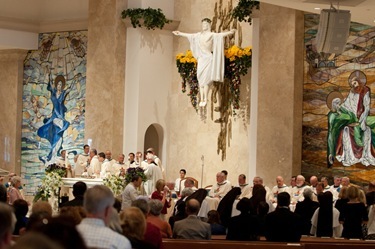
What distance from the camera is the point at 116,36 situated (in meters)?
24.0

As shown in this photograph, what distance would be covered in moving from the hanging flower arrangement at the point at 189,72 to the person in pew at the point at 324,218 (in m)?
10.4

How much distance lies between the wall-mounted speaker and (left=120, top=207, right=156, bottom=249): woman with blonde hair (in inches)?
351

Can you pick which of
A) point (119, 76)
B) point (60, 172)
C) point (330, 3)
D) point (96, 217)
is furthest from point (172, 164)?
point (96, 217)

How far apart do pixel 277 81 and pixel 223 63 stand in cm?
296

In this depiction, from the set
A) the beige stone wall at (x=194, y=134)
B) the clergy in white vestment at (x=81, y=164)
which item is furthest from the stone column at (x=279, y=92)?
the clergy in white vestment at (x=81, y=164)

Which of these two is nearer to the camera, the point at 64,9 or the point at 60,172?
the point at 60,172

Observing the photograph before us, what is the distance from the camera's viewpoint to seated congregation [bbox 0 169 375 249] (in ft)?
14.4

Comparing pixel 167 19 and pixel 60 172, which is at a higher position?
pixel 167 19

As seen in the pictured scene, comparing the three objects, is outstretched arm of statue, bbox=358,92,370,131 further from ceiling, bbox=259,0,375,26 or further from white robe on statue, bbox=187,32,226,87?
white robe on statue, bbox=187,32,226,87

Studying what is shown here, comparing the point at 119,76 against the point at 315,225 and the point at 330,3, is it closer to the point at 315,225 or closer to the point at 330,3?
the point at 330,3

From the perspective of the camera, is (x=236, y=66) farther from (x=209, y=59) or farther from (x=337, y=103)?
(x=337, y=103)

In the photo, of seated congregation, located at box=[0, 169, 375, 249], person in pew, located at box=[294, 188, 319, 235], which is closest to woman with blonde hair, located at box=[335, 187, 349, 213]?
seated congregation, located at box=[0, 169, 375, 249]

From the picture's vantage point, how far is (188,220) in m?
9.91

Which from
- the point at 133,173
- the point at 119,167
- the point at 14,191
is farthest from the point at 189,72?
the point at 14,191
